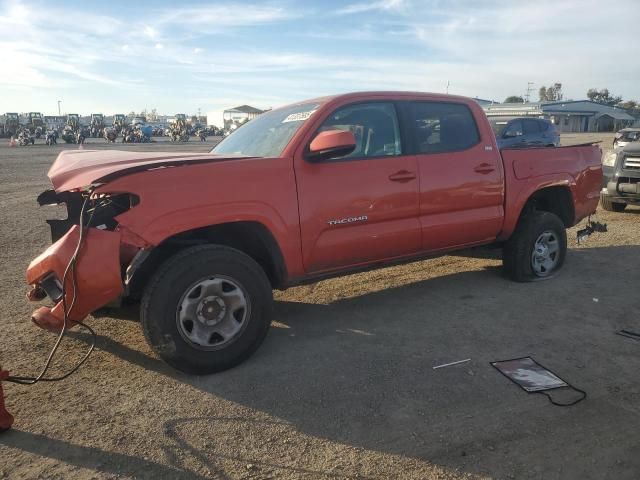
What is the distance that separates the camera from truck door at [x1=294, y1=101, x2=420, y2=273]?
3807 millimetres

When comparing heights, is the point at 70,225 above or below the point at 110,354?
above

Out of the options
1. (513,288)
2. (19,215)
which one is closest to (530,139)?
(513,288)

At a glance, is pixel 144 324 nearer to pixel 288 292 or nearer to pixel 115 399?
pixel 115 399

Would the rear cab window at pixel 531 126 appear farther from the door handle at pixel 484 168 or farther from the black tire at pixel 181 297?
the black tire at pixel 181 297

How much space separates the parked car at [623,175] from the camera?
28.1 feet

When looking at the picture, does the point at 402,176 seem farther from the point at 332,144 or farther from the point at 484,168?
the point at 484,168

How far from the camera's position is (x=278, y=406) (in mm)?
3064

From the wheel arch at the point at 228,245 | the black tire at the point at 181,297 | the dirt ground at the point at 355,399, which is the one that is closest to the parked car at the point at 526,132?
the dirt ground at the point at 355,399

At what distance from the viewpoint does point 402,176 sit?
166 inches

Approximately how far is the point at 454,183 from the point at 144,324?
9.47 ft

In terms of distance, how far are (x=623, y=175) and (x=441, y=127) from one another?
5.76 m

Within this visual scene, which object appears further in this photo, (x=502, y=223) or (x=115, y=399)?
(x=502, y=223)

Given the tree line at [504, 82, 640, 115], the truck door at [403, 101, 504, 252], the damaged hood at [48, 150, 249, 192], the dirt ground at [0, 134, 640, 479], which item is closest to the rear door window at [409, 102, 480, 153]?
the truck door at [403, 101, 504, 252]

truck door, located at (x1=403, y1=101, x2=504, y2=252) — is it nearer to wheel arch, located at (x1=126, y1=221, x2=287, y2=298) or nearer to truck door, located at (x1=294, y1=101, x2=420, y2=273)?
truck door, located at (x1=294, y1=101, x2=420, y2=273)
